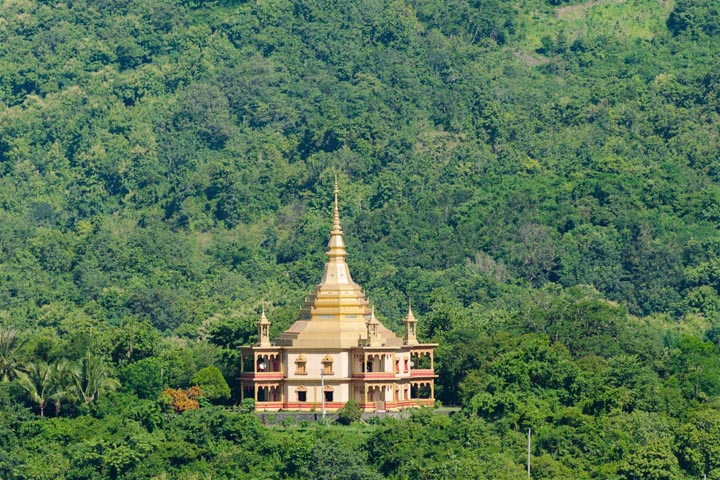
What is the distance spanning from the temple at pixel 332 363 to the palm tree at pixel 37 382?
275 inches

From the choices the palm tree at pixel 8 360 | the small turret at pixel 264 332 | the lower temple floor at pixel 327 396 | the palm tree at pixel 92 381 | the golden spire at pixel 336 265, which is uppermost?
the golden spire at pixel 336 265

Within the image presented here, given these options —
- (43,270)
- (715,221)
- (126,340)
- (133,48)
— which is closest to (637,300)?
(715,221)

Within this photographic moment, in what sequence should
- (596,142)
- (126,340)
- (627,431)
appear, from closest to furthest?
(627,431) < (126,340) < (596,142)

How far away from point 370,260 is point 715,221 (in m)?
17.7

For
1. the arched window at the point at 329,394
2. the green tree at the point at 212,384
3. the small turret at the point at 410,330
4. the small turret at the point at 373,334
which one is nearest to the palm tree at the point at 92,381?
the green tree at the point at 212,384

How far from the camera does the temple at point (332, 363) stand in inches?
3691

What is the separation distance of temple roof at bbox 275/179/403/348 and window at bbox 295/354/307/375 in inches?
17.2

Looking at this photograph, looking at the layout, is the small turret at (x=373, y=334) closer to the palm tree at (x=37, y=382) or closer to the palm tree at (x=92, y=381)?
the palm tree at (x=92, y=381)

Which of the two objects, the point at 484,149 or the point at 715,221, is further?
the point at 484,149

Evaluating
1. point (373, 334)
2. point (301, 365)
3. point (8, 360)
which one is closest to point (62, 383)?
point (8, 360)

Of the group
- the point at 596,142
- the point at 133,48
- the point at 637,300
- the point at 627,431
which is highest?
the point at 133,48

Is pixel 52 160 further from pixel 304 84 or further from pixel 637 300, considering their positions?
pixel 637 300

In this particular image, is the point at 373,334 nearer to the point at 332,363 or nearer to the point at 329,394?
the point at 332,363

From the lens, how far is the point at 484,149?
153625 mm
